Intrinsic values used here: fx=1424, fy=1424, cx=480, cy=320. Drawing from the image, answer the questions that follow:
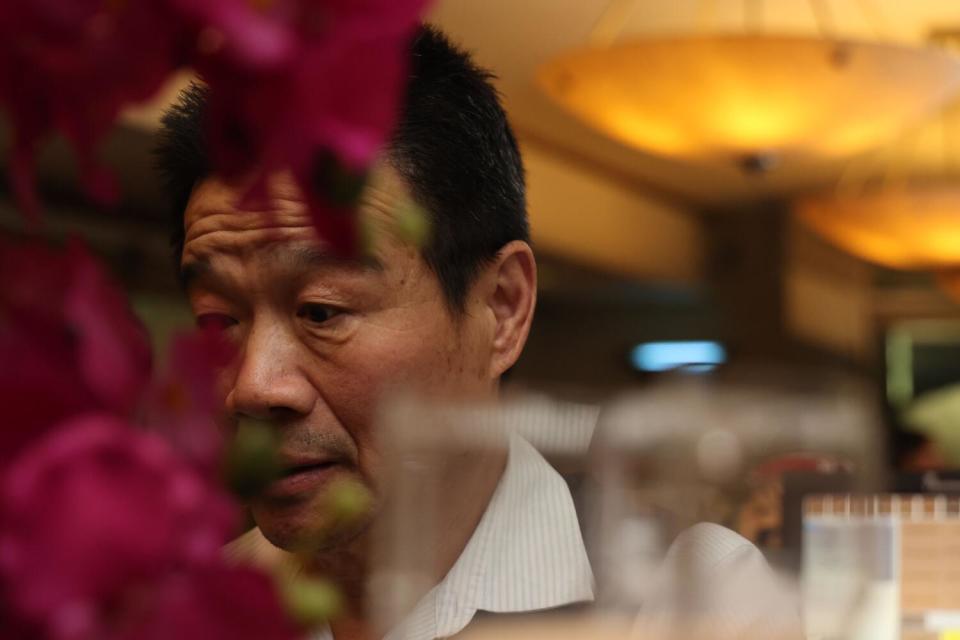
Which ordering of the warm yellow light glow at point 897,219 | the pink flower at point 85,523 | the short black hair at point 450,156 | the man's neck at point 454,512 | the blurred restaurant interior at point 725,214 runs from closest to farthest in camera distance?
the pink flower at point 85,523
the man's neck at point 454,512
the short black hair at point 450,156
the blurred restaurant interior at point 725,214
the warm yellow light glow at point 897,219

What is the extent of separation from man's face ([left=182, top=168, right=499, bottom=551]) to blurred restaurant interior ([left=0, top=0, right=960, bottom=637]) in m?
0.09

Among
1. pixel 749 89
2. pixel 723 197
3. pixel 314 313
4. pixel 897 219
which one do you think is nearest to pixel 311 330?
pixel 314 313

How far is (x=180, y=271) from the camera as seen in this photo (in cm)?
102

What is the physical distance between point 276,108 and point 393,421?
0.20m

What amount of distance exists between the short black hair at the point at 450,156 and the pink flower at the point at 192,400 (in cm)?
61

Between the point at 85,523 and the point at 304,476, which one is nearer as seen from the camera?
the point at 85,523

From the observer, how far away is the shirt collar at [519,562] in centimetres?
51

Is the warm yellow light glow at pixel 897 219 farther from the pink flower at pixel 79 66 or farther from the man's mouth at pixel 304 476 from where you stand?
the pink flower at pixel 79 66

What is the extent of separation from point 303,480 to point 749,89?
2.69 m

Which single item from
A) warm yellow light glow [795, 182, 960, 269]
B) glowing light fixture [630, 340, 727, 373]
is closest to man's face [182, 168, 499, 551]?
warm yellow light glow [795, 182, 960, 269]

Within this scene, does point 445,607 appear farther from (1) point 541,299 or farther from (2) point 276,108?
(1) point 541,299

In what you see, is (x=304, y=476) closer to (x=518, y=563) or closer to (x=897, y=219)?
(x=518, y=563)

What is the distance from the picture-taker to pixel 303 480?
847 mm

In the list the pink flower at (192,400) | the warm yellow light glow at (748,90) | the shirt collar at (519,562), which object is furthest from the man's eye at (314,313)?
the warm yellow light glow at (748,90)
